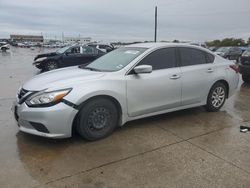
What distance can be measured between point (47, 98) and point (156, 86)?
1.92m

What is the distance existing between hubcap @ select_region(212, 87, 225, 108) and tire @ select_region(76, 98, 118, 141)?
256 cm

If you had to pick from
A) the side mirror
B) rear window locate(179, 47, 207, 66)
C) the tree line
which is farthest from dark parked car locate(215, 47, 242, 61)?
the tree line

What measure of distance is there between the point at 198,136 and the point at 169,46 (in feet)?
6.02

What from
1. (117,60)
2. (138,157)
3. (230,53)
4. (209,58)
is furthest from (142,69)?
(230,53)

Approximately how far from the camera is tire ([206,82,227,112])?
5789 mm

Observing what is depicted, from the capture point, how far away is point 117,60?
501cm

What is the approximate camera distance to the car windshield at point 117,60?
4754mm

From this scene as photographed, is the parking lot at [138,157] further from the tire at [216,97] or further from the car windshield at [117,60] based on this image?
the car windshield at [117,60]

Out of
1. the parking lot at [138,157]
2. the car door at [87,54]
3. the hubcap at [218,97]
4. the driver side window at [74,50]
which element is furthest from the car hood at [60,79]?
the driver side window at [74,50]

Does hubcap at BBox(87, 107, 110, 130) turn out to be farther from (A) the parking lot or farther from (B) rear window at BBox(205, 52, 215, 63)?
(B) rear window at BBox(205, 52, 215, 63)

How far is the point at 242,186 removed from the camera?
3.06 metres

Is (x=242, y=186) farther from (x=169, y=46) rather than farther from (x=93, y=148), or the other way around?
(x=169, y=46)

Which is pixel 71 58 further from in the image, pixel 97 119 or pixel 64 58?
pixel 97 119

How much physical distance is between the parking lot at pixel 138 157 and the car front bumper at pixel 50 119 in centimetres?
25
